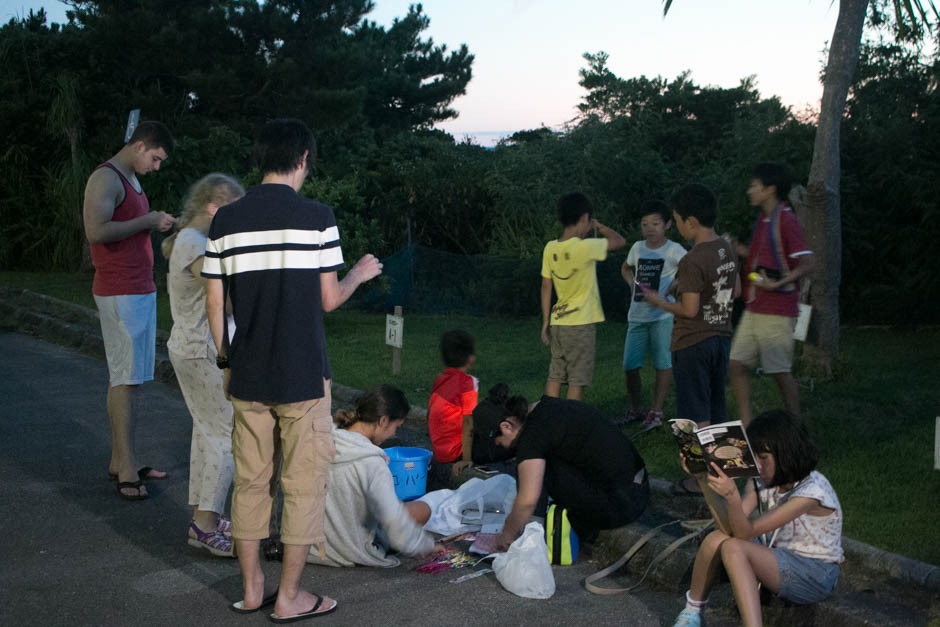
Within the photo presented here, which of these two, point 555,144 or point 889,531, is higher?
point 555,144

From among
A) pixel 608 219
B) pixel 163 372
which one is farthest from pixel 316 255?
pixel 608 219

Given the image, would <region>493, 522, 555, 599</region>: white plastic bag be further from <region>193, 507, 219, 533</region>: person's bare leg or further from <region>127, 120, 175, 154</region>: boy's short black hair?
<region>127, 120, 175, 154</region>: boy's short black hair

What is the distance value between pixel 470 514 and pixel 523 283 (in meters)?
9.33

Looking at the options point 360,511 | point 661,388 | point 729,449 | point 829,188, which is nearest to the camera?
point 729,449

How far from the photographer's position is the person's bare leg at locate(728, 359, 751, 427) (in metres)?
6.09

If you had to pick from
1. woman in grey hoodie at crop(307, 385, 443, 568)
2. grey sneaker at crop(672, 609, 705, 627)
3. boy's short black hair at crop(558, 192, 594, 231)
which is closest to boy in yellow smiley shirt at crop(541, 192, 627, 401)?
boy's short black hair at crop(558, 192, 594, 231)

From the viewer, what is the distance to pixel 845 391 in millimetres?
8312

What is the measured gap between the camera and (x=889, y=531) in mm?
4781

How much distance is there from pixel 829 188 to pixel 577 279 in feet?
10.8

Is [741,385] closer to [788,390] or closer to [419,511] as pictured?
[788,390]

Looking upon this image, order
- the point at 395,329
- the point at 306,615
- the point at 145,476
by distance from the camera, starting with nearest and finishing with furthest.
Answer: the point at 306,615 < the point at 145,476 < the point at 395,329

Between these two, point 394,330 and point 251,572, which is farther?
point 394,330

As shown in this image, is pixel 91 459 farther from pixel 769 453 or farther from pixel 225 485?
pixel 769 453

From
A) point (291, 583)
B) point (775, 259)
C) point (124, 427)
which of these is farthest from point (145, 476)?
point (775, 259)
